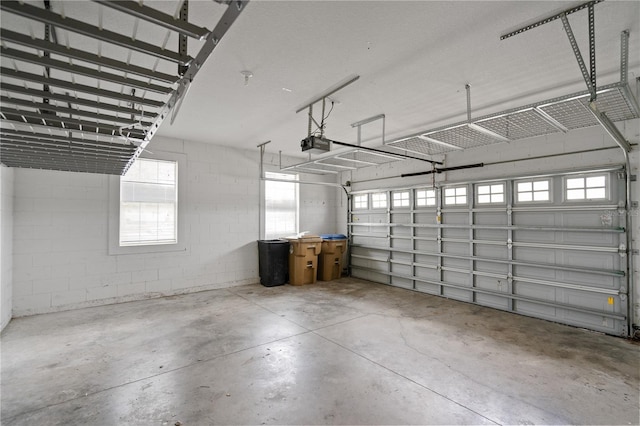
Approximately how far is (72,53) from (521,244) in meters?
5.44

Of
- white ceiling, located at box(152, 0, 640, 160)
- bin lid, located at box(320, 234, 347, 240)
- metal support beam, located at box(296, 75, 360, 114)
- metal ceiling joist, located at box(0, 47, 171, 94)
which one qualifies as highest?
white ceiling, located at box(152, 0, 640, 160)

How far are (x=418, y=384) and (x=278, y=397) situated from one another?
47.6 inches

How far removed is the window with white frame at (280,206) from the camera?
6.79 m

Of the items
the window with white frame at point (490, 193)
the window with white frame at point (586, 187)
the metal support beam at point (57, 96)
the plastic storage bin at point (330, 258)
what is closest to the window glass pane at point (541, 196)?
the window with white frame at point (586, 187)

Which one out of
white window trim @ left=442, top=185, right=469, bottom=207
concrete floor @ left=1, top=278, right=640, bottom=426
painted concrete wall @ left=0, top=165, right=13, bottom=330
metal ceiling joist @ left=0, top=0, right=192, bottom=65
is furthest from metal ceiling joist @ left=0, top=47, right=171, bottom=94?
white window trim @ left=442, top=185, right=469, bottom=207

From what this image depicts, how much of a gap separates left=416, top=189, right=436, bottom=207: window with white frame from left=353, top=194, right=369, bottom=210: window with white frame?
1.40 meters

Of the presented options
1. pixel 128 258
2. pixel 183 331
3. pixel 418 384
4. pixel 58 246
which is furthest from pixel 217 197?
pixel 418 384

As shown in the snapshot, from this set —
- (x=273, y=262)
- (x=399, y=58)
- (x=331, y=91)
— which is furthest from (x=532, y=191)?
(x=273, y=262)

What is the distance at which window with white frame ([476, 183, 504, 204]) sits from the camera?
16.0 ft

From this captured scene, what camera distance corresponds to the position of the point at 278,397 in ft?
7.85

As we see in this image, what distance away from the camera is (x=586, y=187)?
4.03 m

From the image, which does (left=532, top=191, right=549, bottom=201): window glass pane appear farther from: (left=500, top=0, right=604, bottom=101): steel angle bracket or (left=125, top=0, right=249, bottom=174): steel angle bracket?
(left=125, top=0, right=249, bottom=174): steel angle bracket

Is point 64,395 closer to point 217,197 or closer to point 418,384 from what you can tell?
point 418,384

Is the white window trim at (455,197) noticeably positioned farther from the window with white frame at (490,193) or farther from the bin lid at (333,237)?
the bin lid at (333,237)
